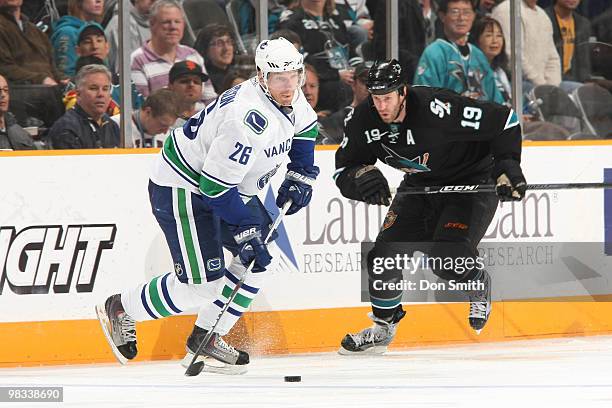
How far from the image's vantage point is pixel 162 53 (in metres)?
7.17

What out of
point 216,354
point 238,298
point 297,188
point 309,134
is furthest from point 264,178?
point 216,354

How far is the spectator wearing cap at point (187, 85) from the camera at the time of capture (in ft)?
23.7

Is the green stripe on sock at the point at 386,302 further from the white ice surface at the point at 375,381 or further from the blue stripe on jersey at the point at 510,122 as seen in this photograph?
the blue stripe on jersey at the point at 510,122

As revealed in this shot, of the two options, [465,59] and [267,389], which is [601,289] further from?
[267,389]

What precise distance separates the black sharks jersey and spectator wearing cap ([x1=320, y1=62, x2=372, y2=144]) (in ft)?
3.26

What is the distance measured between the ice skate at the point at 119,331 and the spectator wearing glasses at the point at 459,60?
265 centimetres

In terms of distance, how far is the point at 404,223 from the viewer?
21.7 ft

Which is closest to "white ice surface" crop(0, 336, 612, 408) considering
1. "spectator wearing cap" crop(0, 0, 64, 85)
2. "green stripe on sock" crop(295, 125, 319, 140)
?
"green stripe on sock" crop(295, 125, 319, 140)

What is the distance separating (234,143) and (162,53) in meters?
1.71

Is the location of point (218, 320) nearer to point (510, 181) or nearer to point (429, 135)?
point (429, 135)

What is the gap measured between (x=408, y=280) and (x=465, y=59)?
165cm

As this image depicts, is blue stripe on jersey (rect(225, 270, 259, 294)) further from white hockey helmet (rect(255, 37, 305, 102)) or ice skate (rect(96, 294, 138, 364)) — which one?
white hockey helmet (rect(255, 37, 305, 102))

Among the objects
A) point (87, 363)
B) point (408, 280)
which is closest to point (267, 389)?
point (87, 363)

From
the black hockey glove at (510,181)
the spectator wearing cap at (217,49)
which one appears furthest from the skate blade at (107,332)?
the black hockey glove at (510,181)
